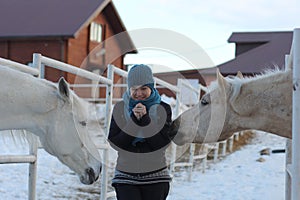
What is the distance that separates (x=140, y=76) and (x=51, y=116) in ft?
2.13

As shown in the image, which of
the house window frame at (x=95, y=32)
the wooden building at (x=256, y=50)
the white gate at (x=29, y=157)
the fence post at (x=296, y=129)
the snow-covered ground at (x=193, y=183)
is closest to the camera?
the fence post at (x=296, y=129)

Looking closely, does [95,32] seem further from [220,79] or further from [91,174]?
[91,174]

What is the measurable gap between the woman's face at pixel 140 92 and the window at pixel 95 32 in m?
16.3

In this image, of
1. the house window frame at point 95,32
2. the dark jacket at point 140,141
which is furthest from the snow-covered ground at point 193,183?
the house window frame at point 95,32

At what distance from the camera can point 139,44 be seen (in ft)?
9.96

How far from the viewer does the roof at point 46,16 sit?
16328 mm

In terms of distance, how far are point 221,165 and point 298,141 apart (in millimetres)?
6515

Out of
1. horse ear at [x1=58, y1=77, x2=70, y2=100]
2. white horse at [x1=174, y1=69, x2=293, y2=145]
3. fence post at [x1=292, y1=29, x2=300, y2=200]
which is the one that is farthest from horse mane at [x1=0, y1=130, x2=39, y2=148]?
fence post at [x1=292, y1=29, x2=300, y2=200]

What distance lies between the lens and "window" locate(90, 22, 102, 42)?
18594 mm

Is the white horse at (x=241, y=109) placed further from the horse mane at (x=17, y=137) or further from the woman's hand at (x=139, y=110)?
the horse mane at (x=17, y=137)

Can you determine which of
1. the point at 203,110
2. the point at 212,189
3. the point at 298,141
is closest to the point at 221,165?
the point at 212,189

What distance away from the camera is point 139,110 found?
2.46 metres

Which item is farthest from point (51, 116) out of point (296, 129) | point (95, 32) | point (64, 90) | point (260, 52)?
point (260, 52)

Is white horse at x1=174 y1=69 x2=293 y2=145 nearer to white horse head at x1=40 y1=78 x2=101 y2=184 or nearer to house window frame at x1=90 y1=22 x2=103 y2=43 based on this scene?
white horse head at x1=40 y1=78 x2=101 y2=184
